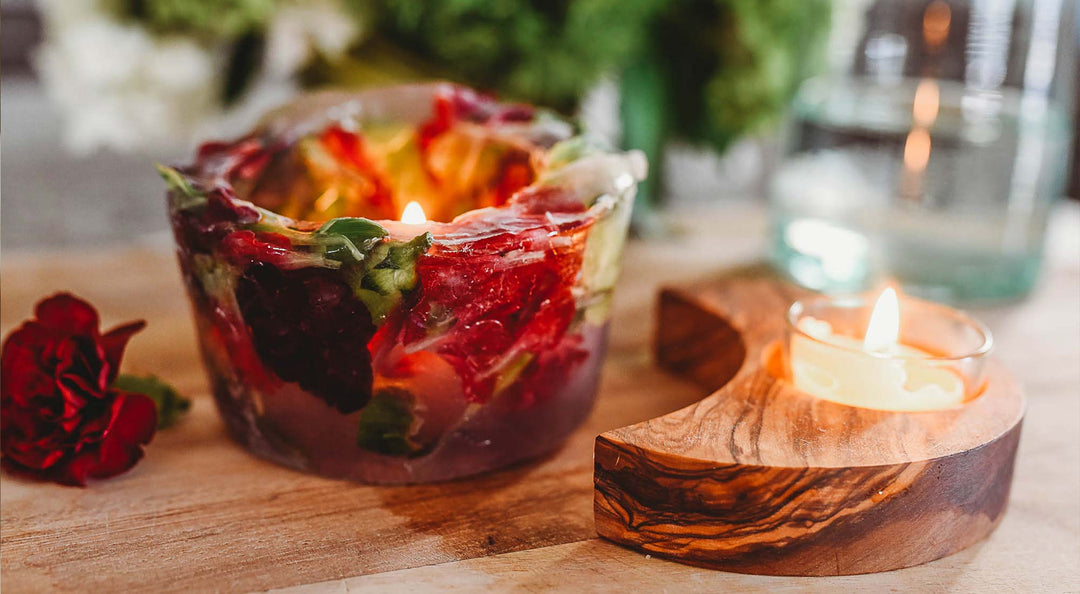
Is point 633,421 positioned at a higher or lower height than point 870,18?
lower

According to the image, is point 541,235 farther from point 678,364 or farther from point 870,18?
point 870,18

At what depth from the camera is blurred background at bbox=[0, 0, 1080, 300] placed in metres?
0.60

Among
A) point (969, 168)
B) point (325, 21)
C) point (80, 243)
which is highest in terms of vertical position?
point (325, 21)

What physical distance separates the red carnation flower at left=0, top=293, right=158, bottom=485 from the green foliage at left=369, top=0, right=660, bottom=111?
31cm

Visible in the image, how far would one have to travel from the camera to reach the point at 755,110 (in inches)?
27.4

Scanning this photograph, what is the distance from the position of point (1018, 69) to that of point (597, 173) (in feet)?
1.34

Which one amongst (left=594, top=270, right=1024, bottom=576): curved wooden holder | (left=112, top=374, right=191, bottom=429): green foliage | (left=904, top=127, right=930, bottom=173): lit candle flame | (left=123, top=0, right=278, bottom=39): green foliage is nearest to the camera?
(left=594, top=270, right=1024, bottom=576): curved wooden holder

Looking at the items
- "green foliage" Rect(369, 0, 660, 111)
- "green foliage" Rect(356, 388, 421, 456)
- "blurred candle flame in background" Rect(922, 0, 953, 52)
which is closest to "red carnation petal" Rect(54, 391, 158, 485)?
"green foliage" Rect(356, 388, 421, 456)

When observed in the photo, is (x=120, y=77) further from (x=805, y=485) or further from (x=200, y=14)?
(x=805, y=485)

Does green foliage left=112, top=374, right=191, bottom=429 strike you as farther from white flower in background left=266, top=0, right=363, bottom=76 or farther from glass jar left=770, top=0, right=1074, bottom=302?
glass jar left=770, top=0, right=1074, bottom=302

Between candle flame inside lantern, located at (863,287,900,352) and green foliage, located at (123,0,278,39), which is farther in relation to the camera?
green foliage, located at (123,0,278,39)

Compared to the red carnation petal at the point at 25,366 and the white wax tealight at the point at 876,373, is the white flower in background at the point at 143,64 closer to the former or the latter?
the red carnation petal at the point at 25,366

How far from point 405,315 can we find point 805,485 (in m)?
0.17

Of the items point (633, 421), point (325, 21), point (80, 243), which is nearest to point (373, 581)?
point (633, 421)
